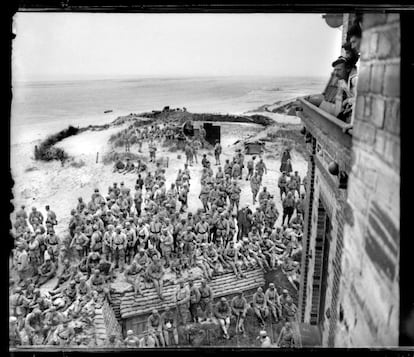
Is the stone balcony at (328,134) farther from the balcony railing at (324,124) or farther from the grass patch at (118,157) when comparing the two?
the grass patch at (118,157)

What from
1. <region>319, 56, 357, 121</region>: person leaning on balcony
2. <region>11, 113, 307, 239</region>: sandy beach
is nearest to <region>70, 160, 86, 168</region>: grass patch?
<region>11, 113, 307, 239</region>: sandy beach

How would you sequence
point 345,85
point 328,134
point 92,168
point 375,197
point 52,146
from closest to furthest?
1. point 375,197
2. point 52,146
3. point 345,85
4. point 92,168
5. point 328,134

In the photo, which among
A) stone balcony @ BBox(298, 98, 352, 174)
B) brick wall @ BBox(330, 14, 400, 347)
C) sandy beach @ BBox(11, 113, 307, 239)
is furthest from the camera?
sandy beach @ BBox(11, 113, 307, 239)

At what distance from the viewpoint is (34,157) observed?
4152 mm

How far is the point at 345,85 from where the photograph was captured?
4449 mm

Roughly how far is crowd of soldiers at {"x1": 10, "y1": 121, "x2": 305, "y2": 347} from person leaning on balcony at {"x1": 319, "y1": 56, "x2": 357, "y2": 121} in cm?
91

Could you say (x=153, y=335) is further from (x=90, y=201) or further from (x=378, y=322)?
(x=378, y=322)

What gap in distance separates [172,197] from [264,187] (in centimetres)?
101

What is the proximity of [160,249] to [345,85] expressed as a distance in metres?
2.64

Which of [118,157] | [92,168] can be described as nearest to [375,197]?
[118,157]

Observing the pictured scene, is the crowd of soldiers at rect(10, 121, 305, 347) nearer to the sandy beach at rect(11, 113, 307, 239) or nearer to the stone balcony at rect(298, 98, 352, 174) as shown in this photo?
the sandy beach at rect(11, 113, 307, 239)

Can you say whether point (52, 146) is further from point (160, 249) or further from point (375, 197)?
point (375, 197)

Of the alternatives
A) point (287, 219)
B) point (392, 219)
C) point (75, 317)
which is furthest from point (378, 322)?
point (75, 317)

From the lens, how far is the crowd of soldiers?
462cm
